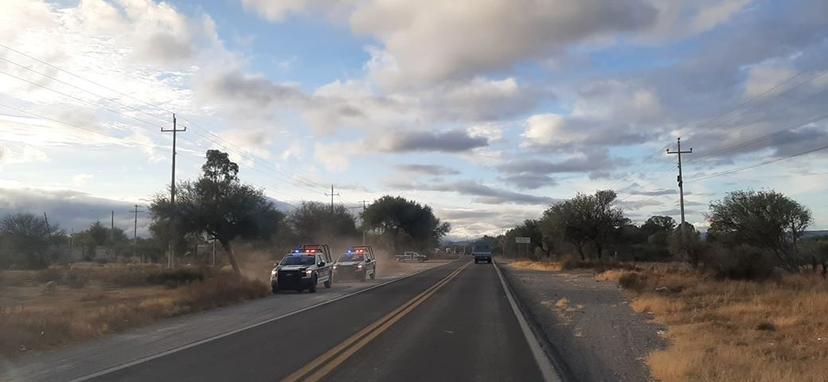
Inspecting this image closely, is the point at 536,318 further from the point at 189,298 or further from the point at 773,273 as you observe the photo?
the point at 773,273

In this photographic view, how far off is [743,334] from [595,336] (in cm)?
298

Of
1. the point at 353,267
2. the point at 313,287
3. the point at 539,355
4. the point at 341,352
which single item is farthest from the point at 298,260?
the point at 539,355

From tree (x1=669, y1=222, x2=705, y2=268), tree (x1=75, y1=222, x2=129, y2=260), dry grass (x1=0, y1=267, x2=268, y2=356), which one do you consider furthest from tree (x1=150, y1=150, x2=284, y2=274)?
tree (x1=75, y1=222, x2=129, y2=260)

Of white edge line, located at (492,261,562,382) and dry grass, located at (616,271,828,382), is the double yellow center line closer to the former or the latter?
white edge line, located at (492,261,562,382)

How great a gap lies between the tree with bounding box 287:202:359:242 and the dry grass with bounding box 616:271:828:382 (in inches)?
2295

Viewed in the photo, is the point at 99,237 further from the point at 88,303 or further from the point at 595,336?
the point at 595,336

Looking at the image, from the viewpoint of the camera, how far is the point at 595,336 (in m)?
14.2

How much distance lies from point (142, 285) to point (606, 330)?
1280 inches

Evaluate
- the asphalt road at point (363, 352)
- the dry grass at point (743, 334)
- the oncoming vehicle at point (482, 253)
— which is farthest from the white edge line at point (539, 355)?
the oncoming vehicle at point (482, 253)

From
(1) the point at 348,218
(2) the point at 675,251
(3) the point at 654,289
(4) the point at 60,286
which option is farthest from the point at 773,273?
(1) the point at 348,218

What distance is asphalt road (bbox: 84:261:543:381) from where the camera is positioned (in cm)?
943

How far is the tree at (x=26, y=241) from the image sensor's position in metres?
60.0

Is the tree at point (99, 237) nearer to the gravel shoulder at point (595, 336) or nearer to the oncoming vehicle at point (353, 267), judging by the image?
the oncoming vehicle at point (353, 267)

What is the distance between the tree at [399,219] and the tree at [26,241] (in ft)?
206
